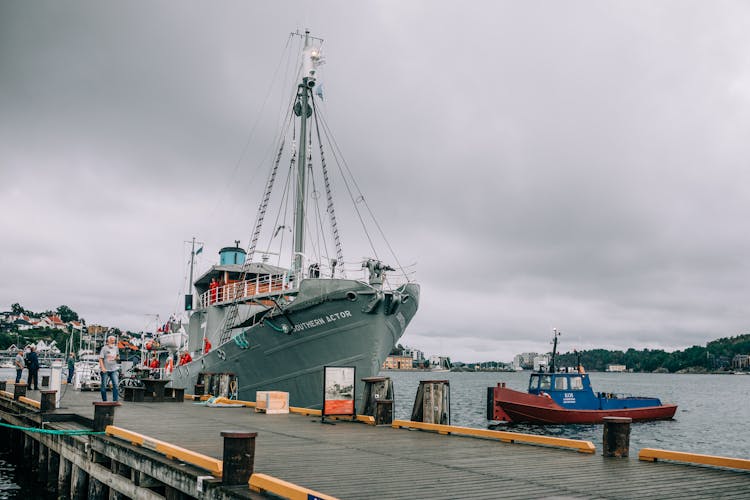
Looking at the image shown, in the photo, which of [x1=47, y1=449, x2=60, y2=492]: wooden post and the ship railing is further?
the ship railing

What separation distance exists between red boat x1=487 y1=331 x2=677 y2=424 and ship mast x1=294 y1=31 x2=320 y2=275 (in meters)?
14.0

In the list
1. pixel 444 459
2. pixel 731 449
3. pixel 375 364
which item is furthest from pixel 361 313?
pixel 731 449

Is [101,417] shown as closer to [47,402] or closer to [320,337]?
[47,402]

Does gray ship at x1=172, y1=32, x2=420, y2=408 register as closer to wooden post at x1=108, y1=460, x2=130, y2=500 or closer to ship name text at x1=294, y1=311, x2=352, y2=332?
ship name text at x1=294, y1=311, x2=352, y2=332

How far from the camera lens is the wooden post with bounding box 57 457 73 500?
14.2m

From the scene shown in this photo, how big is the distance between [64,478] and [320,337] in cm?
990

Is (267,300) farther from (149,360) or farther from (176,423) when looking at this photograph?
(149,360)

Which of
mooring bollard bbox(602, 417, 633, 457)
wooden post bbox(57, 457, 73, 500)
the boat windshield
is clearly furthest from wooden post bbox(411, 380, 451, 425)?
the boat windshield

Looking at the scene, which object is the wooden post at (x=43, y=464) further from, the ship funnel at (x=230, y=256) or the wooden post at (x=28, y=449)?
the ship funnel at (x=230, y=256)

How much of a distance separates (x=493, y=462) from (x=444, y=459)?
750 millimetres

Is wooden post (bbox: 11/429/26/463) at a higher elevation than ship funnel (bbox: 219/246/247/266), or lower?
lower

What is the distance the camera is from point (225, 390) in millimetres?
21906

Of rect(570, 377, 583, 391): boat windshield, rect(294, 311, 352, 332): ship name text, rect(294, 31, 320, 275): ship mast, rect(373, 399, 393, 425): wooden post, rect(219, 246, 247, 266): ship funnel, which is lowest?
rect(570, 377, 583, 391): boat windshield

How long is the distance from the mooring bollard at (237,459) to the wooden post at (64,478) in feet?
29.1
